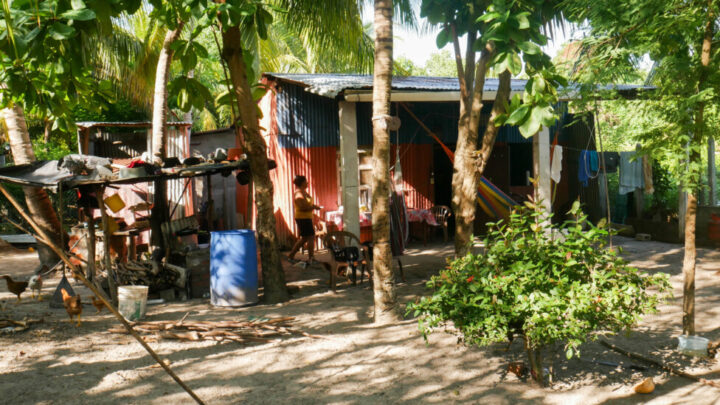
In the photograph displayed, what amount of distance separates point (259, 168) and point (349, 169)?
7.20 ft

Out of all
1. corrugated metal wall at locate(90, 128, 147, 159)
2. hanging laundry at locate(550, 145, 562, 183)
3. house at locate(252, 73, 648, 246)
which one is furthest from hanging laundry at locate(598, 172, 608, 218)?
corrugated metal wall at locate(90, 128, 147, 159)

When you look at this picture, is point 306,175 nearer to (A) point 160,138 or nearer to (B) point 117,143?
(A) point 160,138

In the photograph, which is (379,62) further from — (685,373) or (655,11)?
(685,373)

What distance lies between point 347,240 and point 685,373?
5.54 m

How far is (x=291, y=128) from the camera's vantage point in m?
11.1

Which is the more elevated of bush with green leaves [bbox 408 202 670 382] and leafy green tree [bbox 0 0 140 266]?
leafy green tree [bbox 0 0 140 266]

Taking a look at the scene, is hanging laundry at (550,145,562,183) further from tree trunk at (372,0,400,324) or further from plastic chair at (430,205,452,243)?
tree trunk at (372,0,400,324)

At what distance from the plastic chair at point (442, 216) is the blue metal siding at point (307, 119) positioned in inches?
95.6

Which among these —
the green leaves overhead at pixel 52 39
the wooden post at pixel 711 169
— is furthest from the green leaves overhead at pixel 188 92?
the wooden post at pixel 711 169

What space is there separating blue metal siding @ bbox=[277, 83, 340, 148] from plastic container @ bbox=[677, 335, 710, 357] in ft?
24.5

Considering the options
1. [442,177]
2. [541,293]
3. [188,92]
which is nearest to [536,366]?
[541,293]

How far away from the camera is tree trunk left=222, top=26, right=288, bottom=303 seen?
667 cm

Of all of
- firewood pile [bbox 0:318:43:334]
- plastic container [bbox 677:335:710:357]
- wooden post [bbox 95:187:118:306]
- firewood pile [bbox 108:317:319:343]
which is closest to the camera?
plastic container [bbox 677:335:710:357]

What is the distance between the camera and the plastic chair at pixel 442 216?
11.4 meters
